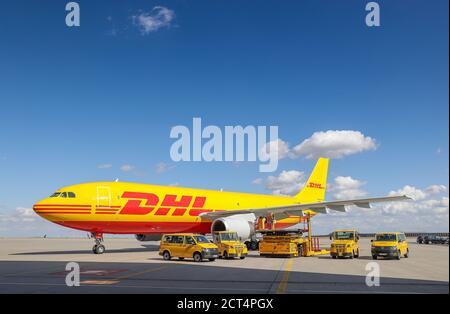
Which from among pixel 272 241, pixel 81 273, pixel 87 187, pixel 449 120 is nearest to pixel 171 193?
pixel 87 187

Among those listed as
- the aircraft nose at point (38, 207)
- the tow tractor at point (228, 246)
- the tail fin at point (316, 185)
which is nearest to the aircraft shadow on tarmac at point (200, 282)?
the tow tractor at point (228, 246)

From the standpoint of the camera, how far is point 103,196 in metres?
34.1

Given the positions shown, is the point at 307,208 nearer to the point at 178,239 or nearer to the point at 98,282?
the point at 178,239

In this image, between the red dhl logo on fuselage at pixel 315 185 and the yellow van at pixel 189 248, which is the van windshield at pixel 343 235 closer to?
the yellow van at pixel 189 248

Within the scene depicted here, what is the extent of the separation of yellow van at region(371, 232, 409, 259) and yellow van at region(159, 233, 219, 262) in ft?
35.4

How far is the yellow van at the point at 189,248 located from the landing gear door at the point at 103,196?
671 cm

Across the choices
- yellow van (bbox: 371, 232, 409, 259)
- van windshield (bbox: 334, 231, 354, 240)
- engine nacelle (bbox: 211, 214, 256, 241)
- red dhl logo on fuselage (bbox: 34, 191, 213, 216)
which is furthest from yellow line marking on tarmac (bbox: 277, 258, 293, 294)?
red dhl logo on fuselage (bbox: 34, 191, 213, 216)

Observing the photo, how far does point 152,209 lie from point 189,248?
9.71 metres

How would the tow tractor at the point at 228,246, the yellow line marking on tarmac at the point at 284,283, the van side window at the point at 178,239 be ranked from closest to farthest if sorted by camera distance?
the yellow line marking on tarmac at the point at 284,283
the van side window at the point at 178,239
the tow tractor at the point at 228,246

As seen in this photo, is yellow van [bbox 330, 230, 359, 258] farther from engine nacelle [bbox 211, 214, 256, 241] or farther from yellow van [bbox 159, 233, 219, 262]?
engine nacelle [bbox 211, 214, 256, 241]

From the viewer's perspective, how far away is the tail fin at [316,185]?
5791 cm

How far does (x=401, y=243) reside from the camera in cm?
3106
